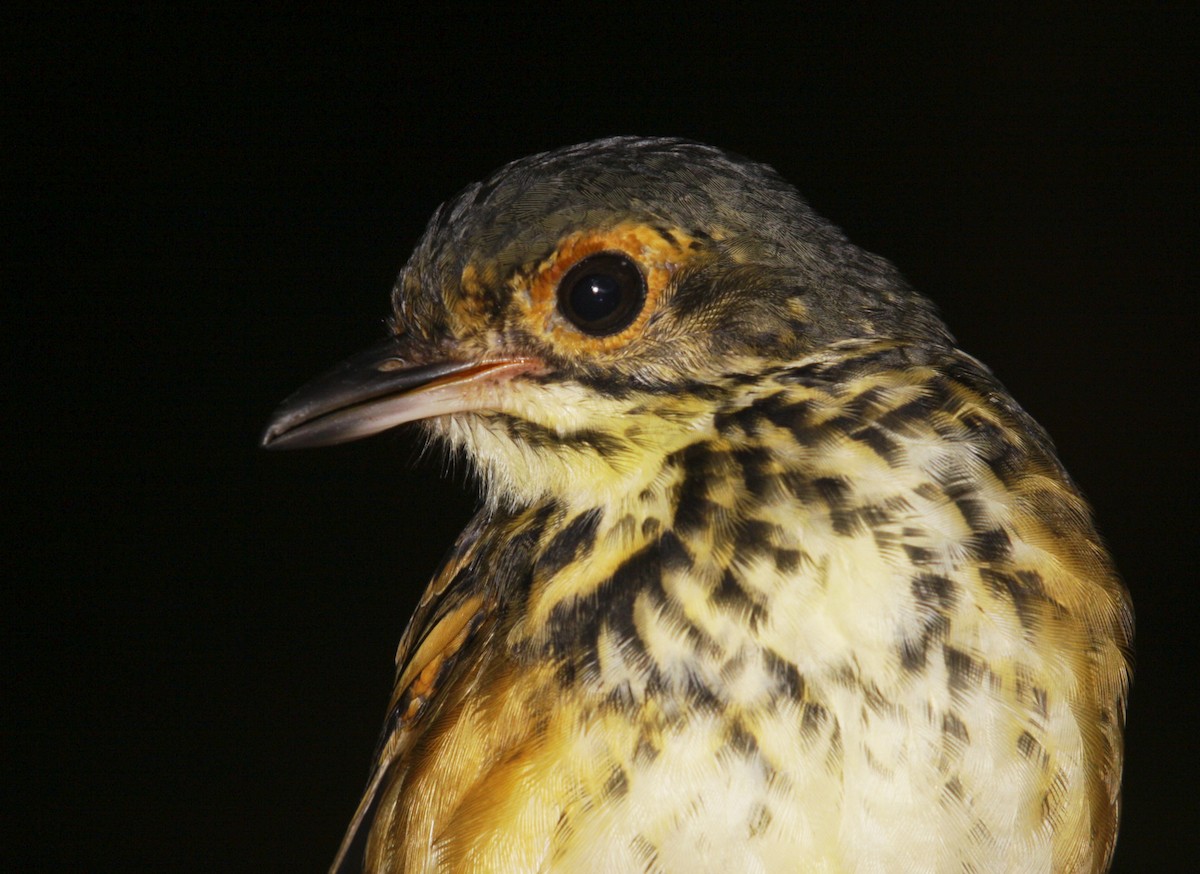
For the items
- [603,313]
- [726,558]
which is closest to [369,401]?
[603,313]

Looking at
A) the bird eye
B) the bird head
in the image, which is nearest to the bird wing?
the bird head

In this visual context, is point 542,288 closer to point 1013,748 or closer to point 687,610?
point 687,610

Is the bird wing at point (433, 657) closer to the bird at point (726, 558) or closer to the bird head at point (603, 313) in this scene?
the bird at point (726, 558)

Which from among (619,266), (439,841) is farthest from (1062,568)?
(439,841)

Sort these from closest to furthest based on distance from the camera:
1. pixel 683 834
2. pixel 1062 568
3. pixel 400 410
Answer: pixel 683 834
pixel 1062 568
pixel 400 410

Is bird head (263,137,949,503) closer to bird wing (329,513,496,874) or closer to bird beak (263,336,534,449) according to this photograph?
bird beak (263,336,534,449)

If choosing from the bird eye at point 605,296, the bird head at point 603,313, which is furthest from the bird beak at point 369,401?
the bird eye at point 605,296

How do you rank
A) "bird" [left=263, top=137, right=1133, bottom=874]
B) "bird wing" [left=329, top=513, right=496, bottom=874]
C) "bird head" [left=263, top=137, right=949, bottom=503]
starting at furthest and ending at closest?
"bird wing" [left=329, top=513, right=496, bottom=874], "bird head" [left=263, top=137, right=949, bottom=503], "bird" [left=263, top=137, right=1133, bottom=874]
